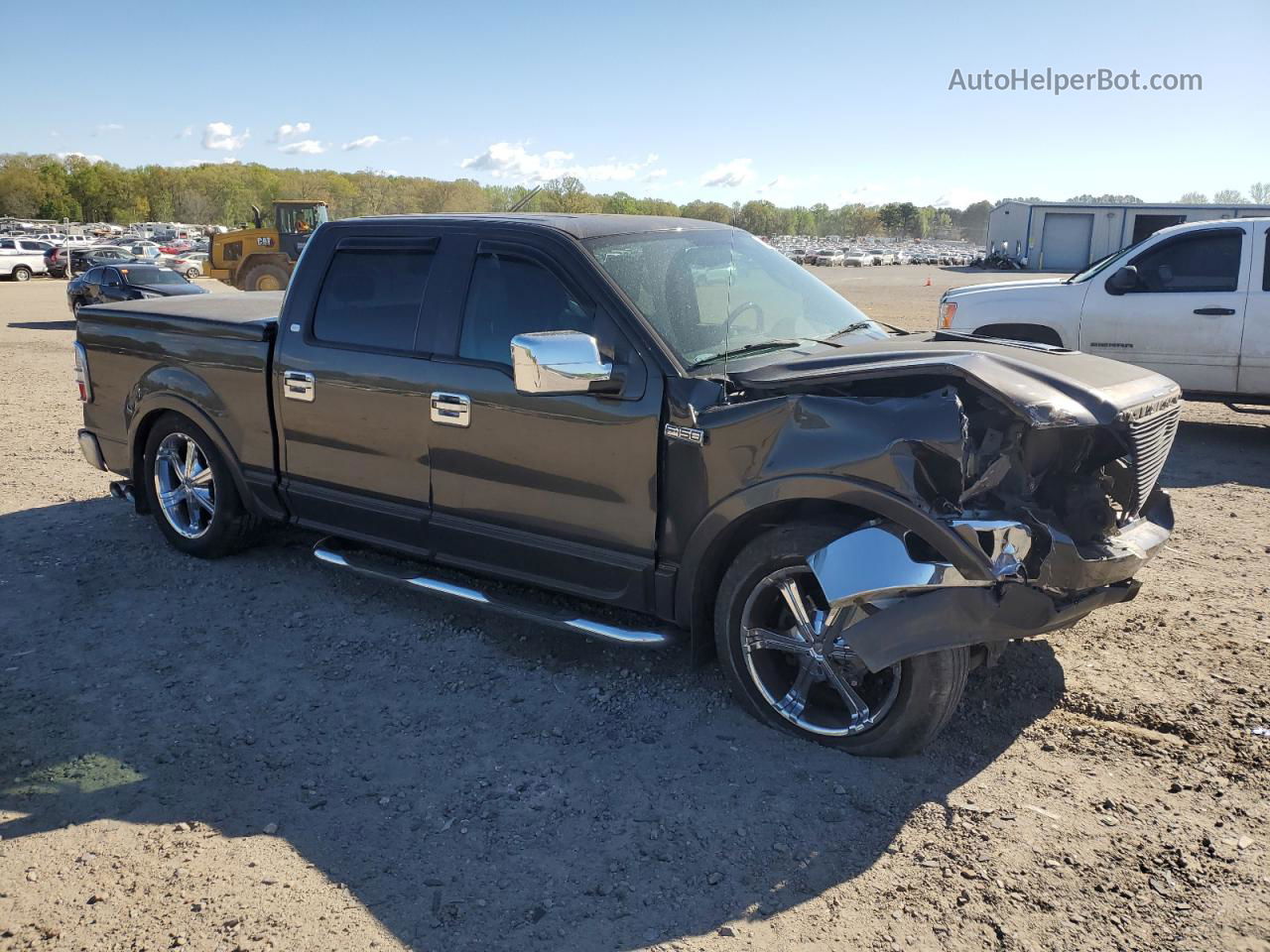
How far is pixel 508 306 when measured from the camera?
441 centimetres

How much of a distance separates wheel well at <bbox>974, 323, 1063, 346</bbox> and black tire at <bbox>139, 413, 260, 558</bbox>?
21.7 ft

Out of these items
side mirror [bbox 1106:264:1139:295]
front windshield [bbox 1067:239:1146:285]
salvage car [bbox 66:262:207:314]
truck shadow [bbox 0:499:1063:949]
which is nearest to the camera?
truck shadow [bbox 0:499:1063:949]

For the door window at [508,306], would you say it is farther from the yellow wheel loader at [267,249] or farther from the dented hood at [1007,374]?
the yellow wheel loader at [267,249]

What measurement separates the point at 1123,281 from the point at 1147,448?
5.85 m

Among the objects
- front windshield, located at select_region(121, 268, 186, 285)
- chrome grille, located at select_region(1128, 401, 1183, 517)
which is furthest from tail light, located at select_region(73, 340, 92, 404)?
front windshield, located at select_region(121, 268, 186, 285)

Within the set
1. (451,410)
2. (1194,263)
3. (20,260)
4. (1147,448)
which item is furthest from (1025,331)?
(20,260)

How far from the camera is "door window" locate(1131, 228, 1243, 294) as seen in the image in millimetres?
8734

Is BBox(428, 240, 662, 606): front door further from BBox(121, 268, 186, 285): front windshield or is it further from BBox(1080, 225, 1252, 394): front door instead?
BBox(121, 268, 186, 285): front windshield

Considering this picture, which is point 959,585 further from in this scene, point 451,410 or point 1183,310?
point 1183,310

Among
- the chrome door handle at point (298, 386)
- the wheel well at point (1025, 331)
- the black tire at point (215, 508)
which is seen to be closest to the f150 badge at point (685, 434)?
the chrome door handle at point (298, 386)

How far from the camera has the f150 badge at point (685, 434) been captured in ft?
12.5

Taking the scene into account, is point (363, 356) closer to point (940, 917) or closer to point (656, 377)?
point (656, 377)

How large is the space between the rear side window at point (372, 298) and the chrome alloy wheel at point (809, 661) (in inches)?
82.1

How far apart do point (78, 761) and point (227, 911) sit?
123 cm
